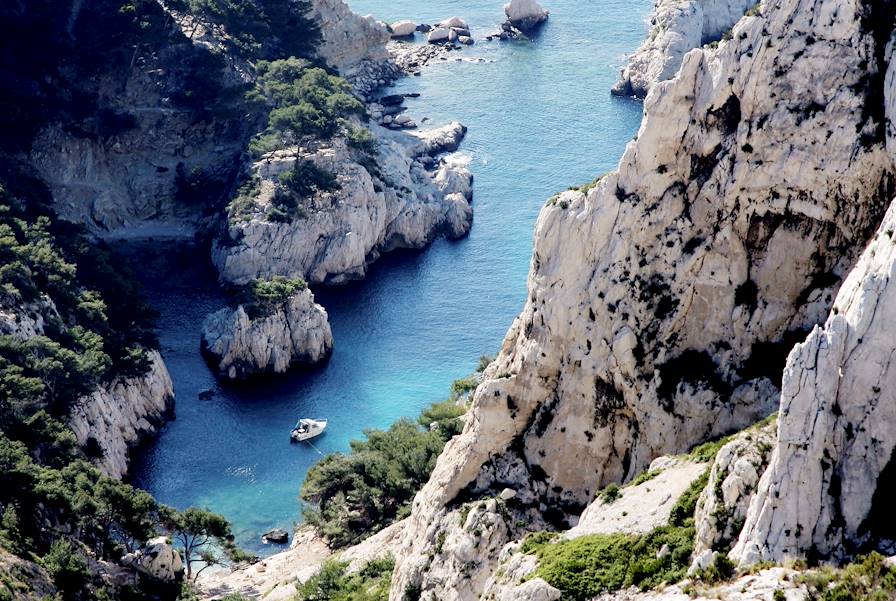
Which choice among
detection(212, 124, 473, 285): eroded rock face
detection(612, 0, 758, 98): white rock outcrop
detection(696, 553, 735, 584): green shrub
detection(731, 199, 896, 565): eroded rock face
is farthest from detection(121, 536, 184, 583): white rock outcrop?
detection(612, 0, 758, 98): white rock outcrop

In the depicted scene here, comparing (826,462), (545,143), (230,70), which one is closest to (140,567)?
(826,462)

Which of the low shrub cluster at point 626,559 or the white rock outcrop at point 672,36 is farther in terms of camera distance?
the white rock outcrop at point 672,36

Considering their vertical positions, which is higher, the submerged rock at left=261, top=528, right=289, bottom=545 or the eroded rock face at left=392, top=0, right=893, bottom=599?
the eroded rock face at left=392, top=0, right=893, bottom=599

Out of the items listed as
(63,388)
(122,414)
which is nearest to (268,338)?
(122,414)

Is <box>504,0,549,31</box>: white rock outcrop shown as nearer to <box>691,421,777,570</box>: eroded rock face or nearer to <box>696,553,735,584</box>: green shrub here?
<box>691,421,777,570</box>: eroded rock face

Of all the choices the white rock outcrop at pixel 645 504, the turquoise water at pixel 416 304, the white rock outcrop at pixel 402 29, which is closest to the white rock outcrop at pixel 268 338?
the turquoise water at pixel 416 304

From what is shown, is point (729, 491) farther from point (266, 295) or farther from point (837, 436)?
point (266, 295)

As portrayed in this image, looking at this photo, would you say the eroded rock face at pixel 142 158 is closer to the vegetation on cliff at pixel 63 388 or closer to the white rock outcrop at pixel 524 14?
the vegetation on cliff at pixel 63 388
